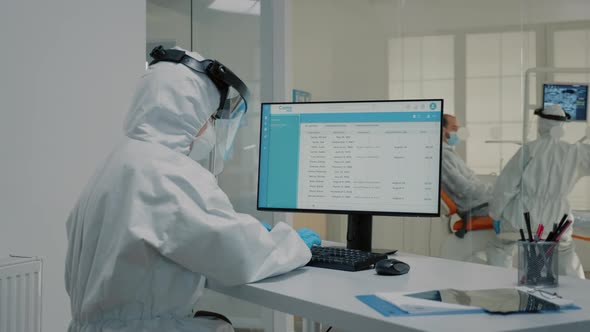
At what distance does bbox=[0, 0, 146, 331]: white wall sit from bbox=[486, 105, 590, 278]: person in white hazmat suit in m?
2.11

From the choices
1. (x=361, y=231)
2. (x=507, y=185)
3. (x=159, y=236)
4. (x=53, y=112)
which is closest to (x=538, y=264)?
(x=361, y=231)

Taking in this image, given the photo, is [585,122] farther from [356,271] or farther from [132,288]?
[132,288]

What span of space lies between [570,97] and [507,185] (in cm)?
57

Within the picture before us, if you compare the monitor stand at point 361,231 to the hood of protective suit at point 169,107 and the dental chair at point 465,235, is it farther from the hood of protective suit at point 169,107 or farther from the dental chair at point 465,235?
the dental chair at point 465,235

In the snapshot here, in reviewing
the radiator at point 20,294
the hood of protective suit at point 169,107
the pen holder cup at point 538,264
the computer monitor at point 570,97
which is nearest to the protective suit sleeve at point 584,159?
the computer monitor at point 570,97

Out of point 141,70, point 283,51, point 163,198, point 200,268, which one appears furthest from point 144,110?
point 283,51

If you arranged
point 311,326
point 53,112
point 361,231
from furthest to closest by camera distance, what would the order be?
point 53,112 → point 361,231 → point 311,326

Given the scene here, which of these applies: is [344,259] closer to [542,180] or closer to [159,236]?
[159,236]

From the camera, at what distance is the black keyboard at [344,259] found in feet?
5.11

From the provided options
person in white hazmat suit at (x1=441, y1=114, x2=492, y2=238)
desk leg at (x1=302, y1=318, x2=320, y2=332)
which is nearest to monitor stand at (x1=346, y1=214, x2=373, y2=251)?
desk leg at (x1=302, y1=318, x2=320, y2=332)

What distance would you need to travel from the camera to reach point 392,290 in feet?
4.31

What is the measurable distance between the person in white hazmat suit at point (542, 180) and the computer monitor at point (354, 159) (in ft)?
5.92

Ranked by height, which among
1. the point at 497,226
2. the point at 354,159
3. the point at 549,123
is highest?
the point at 549,123

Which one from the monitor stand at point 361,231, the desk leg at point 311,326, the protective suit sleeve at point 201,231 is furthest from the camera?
the monitor stand at point 361,231
